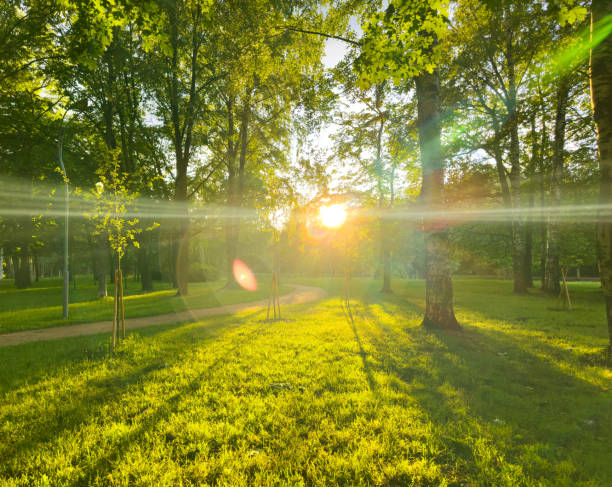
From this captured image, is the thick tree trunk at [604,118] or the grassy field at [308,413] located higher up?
the thick tree trunk at [604,118]

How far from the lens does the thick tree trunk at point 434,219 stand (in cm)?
711

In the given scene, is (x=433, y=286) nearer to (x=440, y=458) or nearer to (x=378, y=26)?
(x=440, y=458)

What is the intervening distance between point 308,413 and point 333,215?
441 inches

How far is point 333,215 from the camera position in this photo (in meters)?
13.9

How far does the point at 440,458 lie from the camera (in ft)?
8.47

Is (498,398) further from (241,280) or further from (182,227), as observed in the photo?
(241,280)

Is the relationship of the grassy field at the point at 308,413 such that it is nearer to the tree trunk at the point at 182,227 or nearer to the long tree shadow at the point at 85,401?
the long tree shadow at the point at 85,401

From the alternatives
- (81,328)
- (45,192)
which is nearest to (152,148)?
(45,192)

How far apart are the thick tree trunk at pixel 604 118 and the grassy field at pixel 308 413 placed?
78.2 inches

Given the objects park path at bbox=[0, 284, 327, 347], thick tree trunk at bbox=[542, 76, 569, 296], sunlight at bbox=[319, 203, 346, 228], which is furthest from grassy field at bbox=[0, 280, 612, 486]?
thick tree trunk at bbox=[542, 76, 569, 296]

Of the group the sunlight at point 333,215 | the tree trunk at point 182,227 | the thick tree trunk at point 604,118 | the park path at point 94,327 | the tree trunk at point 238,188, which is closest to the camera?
the thick tree trunk at point 604,118

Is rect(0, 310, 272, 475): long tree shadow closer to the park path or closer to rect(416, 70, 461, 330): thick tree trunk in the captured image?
the park path

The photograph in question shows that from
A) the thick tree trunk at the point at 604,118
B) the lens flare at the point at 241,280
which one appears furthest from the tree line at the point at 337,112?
the lens flare at the point at 241,280

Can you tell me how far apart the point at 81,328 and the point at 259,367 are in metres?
7.19
